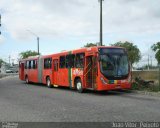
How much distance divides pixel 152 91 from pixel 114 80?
2244mm

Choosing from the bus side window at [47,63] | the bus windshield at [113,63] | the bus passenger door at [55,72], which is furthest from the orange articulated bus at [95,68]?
the bus side window at [47,63]

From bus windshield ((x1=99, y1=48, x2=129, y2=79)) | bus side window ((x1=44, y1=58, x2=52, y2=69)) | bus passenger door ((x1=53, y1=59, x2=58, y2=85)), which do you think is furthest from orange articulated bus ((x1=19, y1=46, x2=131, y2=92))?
bus side window ((x1=44, y1=58, x2=52, y2=69))

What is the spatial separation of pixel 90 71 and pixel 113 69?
146 centimetres

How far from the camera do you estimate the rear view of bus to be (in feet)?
62.0

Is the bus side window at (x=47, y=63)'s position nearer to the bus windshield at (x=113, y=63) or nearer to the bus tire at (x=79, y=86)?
the bus tire at (x=79, y=86)

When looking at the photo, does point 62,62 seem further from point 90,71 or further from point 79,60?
point 90,71

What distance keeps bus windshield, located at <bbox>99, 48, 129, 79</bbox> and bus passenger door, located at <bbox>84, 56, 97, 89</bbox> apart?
529mm

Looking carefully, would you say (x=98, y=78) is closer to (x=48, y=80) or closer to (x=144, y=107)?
(x=144, y=107)

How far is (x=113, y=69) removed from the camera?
19250mm

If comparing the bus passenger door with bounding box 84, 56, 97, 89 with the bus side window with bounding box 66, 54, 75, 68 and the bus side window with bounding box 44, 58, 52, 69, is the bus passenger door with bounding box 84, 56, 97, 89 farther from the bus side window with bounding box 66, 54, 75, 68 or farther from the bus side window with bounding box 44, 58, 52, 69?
the bus side window with bounding box 44, 58, 52, 69

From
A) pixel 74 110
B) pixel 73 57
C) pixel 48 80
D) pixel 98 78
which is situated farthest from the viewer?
pixel 48 80

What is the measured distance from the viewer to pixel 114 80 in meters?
19.1

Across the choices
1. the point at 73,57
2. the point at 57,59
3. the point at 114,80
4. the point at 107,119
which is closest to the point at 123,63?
the point at 114,80

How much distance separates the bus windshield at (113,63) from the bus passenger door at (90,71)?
1.74 ft
